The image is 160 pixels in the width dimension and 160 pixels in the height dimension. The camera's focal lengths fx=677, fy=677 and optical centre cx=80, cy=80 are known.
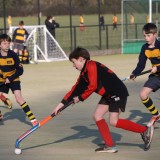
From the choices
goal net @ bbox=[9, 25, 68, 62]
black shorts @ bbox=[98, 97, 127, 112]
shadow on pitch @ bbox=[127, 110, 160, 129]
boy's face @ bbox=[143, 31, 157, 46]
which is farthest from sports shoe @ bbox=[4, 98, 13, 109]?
goal net @ bbox=[9, 25, 68, 62]

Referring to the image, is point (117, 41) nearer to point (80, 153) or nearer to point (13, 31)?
point (13, 31)

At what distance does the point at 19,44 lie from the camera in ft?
78.5

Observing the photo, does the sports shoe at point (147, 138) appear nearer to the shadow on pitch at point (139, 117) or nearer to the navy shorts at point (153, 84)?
the navy shorts at point (153, 84)

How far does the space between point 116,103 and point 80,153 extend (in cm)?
76

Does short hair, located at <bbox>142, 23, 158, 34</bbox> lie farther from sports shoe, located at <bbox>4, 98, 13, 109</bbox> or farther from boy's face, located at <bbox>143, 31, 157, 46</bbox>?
sports shoe, located at <bbox>4, 98, 13, 109</bbox>

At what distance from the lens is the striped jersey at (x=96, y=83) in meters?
7.86

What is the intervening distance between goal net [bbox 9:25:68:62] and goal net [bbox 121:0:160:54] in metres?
4.40

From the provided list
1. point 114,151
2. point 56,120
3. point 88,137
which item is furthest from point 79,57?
point 56,120

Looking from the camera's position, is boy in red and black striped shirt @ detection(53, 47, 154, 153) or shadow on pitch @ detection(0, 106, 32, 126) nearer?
boy in red and black striped shirt @ detection(53, 47, 154, 153)

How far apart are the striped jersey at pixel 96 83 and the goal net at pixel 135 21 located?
70.1 feet

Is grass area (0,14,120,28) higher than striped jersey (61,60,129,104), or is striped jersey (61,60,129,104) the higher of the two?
striped jersey (61,60,129,104)

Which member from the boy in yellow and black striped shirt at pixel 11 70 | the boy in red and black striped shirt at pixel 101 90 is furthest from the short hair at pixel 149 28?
the boy in yellow and black striped shirt at pixel 11 70

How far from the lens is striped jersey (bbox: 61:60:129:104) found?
7855mm

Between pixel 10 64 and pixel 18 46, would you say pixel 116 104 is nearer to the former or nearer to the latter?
pixel 10 64
